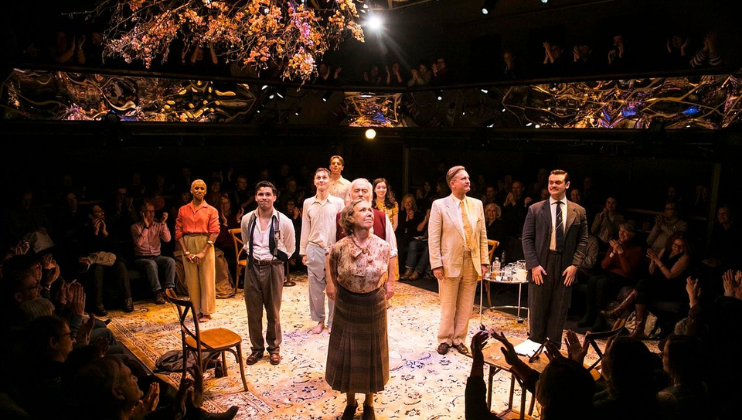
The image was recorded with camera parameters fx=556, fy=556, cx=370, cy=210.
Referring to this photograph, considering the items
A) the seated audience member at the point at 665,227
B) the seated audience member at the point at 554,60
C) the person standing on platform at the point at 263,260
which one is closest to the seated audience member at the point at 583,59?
the seated audience member at the point at 554,60

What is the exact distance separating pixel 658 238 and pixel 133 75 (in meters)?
6.89

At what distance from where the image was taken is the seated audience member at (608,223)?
281 inches

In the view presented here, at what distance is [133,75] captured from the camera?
7203 millimetres

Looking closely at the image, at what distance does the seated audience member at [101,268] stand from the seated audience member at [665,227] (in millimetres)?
6510

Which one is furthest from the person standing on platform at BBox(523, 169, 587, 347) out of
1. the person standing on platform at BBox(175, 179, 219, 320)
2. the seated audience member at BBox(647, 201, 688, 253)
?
the person standing on platform at BBox(175, 179, 219, 320)

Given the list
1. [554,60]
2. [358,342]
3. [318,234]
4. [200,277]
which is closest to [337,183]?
[318,234]

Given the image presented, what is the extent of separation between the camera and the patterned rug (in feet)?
15.1

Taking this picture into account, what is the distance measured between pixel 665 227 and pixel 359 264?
4.54 metres

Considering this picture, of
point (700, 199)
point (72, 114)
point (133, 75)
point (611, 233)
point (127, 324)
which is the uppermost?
point (133, 75)

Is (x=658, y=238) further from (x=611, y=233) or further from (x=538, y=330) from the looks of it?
(x=538, y=330)

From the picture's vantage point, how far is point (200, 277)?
6617 millimetres

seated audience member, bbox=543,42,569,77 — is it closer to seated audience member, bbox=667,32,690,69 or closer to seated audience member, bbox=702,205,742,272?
seated audience member, bbox=667,32,690,69

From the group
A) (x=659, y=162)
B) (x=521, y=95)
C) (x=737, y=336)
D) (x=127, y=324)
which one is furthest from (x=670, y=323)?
(x=127, y=324)

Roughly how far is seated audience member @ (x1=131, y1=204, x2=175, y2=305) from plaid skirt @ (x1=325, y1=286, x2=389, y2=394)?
3.99 meters
